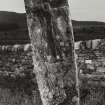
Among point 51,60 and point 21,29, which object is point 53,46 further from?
point 21,29

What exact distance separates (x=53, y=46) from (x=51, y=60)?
15cm

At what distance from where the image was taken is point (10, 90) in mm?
8492

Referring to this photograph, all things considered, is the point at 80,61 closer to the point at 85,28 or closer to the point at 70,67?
the point at 70,67

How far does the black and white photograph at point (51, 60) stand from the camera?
310 cm

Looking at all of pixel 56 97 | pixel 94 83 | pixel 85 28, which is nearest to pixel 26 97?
pixel 94 83

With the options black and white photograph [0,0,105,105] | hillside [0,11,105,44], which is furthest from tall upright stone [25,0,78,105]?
hillside [0,11,105,44]

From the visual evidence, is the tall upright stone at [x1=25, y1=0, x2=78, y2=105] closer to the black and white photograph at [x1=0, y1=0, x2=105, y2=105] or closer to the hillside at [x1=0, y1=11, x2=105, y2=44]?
the black and white photograph at [x1=0, y1=0, x2=105, y2=105]

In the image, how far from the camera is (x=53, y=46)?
312 cm

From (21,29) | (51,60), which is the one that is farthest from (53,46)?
(21,29)

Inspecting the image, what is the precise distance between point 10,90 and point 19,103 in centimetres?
175

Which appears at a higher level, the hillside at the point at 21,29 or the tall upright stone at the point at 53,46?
the tall upright stone at the point at 53,46

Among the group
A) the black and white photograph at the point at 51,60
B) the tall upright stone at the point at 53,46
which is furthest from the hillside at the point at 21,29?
the tall upright stone at the point at 53,46

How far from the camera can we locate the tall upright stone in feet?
10.1

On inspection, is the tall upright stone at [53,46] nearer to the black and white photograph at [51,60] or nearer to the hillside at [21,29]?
the black and white photograph at [51,60]
